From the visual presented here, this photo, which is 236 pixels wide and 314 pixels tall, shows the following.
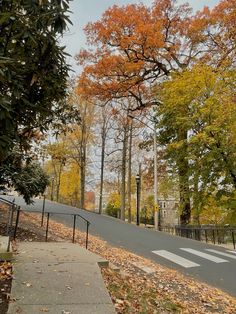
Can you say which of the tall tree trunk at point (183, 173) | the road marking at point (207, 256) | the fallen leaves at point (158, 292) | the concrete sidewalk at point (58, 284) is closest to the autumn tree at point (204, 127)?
the tall tree trunk at point (183, 173)

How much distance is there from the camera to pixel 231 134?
15602mm

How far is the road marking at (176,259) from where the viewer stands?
1051 cm

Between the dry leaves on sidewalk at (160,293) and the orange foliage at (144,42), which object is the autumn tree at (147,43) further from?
the dry leaves on sidewalk at (160,293)

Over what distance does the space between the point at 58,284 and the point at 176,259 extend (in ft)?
20.8

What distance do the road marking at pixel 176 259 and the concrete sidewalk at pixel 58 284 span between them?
148 inches

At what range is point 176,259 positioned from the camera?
11156 mm

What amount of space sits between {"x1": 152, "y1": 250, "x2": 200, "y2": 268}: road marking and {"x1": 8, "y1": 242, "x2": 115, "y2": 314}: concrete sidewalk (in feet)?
12.3

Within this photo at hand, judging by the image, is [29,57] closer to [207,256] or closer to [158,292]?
[158,292]

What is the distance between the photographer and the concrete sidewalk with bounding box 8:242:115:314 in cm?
468

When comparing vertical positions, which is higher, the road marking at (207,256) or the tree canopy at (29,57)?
the tree canopy at (29,57)

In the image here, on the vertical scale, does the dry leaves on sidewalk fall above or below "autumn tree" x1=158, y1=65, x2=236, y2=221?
below

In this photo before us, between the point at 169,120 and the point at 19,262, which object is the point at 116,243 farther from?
the point at 169,120

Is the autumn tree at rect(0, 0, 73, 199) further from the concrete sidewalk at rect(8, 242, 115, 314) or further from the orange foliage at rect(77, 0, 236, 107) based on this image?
the orange foliage at rect(77, 0, 236, 107)

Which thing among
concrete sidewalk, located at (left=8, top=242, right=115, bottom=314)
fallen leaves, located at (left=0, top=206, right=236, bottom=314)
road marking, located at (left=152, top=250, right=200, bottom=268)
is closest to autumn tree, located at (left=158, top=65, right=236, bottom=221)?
road marking, located at (left=152, top=250, right=200, bottom=268)
